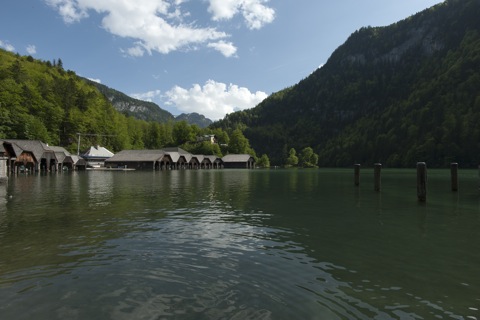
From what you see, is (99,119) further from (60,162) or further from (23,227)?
(23,227)

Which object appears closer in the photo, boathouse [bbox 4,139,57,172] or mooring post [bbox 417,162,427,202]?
mooring post [bbox 417,162,427,202]

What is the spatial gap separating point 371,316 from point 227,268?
3.81 metres

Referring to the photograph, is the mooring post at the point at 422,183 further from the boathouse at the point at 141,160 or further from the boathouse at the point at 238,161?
the boathouse at the point at 238,161

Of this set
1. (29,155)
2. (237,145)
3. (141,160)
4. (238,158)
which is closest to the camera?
(29,155)

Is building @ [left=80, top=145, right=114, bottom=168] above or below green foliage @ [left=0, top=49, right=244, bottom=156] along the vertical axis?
below

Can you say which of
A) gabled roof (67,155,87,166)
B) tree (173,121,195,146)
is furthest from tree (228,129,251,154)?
gabled roof (67,155,87,166)

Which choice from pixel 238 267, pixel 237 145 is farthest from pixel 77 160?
pixel 238 267

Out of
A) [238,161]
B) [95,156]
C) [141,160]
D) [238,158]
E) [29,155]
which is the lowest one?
[238,161]

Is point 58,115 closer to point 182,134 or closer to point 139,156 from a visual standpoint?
point 139,156

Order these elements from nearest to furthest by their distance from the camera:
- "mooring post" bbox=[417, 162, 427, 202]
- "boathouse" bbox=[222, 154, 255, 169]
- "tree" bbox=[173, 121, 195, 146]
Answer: "mooring post" bbox=[417, 162, 427, 202], "boathouse" bbox=[222, 154, 255, 169], "tree" bbox=[173, 121, 195, 146]

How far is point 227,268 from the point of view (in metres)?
8.26

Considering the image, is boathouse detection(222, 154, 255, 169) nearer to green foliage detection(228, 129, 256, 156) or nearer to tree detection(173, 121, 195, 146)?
green foliage detection(228, 129, 256, 156)

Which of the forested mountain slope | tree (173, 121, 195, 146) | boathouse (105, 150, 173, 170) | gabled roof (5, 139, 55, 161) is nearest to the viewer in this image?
gabled roof (5, 139, 55, 161)

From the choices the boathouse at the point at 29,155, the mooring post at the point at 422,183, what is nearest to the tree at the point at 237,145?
the boathouse at the point at 29,155
